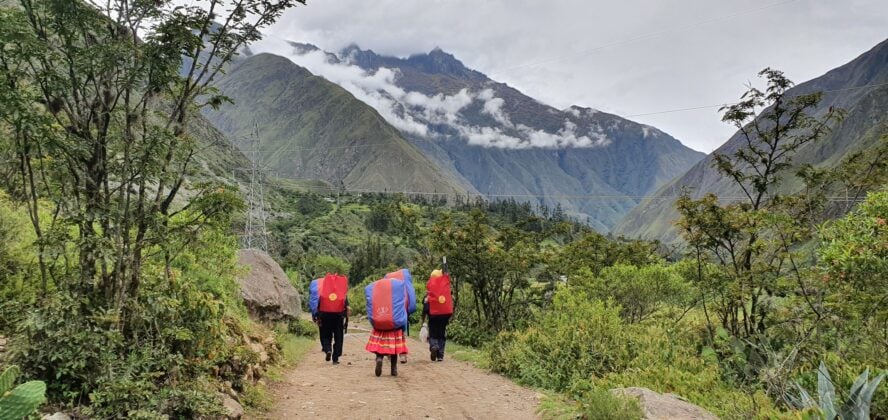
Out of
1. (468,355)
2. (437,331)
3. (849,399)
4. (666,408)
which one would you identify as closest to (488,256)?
(468,355)

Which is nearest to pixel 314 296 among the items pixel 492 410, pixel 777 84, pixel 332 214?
pixel 492 410

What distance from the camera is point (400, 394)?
24.5 ft

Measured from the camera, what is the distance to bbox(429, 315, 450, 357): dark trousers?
11164mm

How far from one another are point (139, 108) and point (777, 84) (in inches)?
419

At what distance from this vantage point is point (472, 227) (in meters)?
14.3

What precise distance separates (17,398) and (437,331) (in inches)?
339

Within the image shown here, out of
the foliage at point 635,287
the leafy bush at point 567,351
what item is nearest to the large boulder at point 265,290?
the leafy bush at point 567,351

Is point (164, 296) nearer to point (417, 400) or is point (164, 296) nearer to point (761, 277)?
point (417, 400)

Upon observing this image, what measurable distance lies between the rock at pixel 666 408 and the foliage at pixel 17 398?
5395 millimetres

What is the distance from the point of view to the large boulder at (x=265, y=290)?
1299 cm

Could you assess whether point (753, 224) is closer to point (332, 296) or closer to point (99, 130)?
point (332, 296)

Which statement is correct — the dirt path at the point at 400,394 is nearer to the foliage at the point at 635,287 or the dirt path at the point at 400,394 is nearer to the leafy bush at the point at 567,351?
the leafy bush at the point at 567,351

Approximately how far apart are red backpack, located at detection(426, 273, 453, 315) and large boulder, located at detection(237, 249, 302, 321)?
4.36 metres

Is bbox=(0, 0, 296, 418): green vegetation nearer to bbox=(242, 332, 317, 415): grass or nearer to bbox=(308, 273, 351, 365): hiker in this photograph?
bbox=(242, 332, 317, 415): grass
